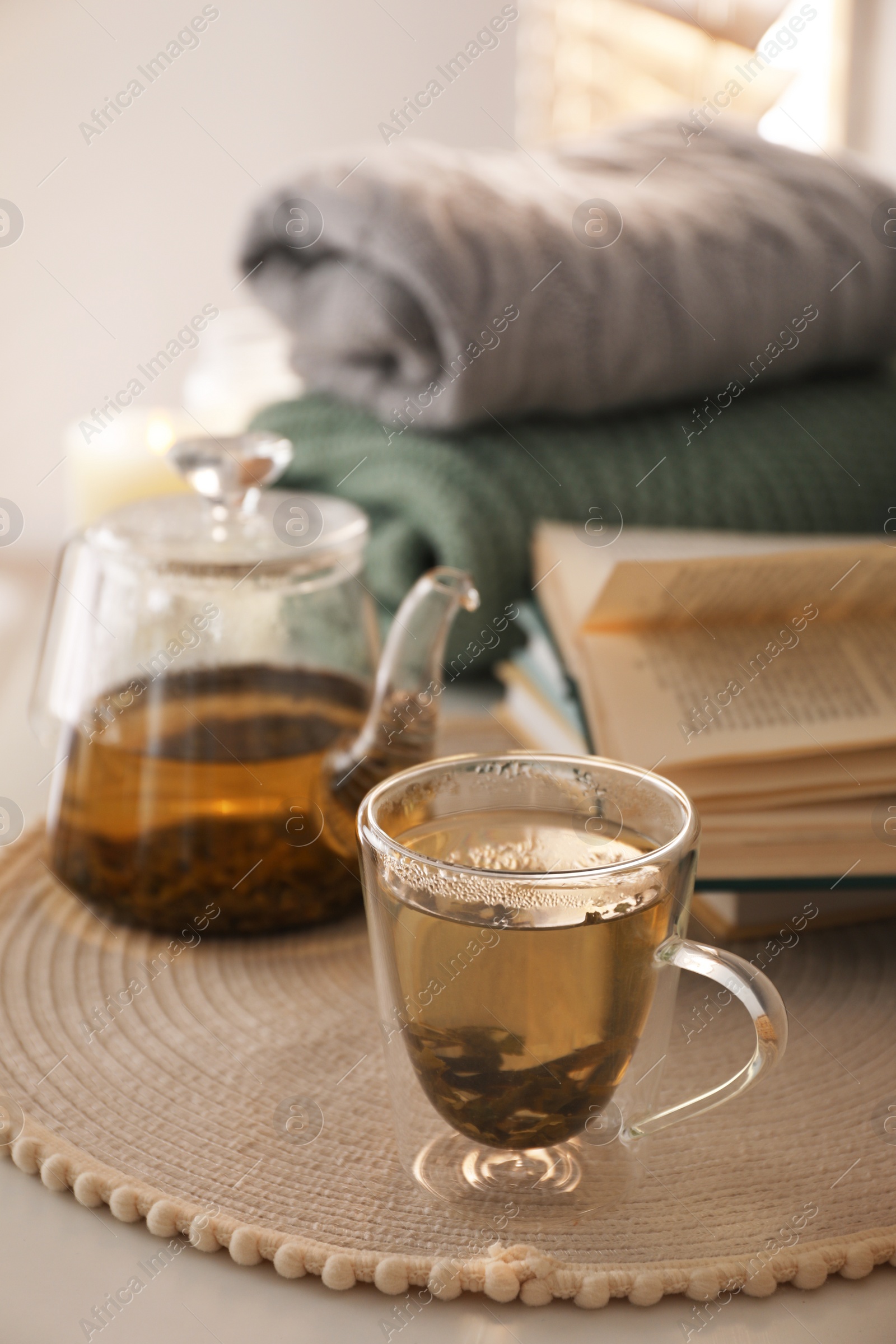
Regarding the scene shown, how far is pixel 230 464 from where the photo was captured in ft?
1.41

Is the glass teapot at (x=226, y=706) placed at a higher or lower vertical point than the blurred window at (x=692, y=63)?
higher

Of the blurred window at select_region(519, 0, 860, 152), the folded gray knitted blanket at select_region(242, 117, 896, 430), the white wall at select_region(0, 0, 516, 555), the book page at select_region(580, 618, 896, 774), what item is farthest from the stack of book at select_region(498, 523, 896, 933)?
the white wall at select_region(0, 0, 516, 555)

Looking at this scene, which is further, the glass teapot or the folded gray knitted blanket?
the folded gray knitted blanket

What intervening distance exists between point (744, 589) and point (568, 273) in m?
0.19

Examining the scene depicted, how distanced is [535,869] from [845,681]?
0.62ft

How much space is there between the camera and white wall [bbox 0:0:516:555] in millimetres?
973

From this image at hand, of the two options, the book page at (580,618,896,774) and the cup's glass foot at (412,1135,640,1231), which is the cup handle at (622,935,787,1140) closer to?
the cup's glass foot at (412,1135,640,1231)

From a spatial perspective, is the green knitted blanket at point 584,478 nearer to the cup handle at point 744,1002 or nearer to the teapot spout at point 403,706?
the teapot spout at point 403,706

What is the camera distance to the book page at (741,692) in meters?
0.43

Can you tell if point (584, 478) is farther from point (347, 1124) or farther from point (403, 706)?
point (347, 1124)

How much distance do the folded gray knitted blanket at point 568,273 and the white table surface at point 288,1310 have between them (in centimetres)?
39

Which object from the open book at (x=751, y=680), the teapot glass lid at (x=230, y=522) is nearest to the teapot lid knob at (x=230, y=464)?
the teapot glass lid at (x=230, y=522)

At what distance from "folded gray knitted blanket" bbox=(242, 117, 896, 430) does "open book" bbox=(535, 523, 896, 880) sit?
106mm

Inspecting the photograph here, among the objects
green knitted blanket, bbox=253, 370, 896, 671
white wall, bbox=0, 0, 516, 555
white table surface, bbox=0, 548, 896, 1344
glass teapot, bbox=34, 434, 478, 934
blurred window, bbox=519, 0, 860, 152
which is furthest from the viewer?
white wall, bbox=0, 0, 516, 555
